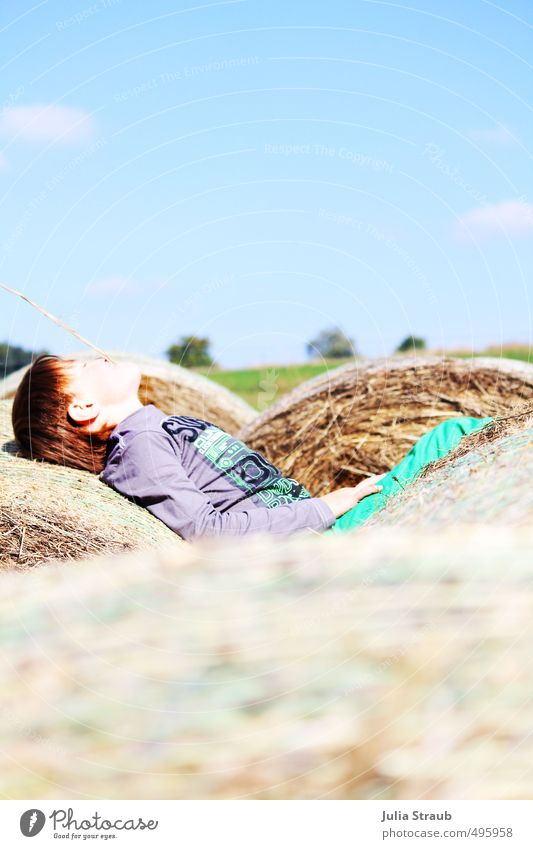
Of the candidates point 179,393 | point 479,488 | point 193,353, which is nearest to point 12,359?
point 193,353

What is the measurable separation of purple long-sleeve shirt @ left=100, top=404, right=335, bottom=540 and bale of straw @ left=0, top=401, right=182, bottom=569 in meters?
0.08

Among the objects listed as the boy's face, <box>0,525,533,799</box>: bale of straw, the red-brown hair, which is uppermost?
the boy's face

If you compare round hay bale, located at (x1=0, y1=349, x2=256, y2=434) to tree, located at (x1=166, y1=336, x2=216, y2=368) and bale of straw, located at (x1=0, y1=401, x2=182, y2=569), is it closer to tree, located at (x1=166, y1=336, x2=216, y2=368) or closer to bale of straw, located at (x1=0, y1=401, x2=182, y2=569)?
bale of straw, located at (x1=0, y1=401, x2=182, y2=569)

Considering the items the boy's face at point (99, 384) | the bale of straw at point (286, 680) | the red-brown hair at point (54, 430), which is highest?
the boy's face at point (99, 384)

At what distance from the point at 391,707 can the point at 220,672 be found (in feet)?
0.99

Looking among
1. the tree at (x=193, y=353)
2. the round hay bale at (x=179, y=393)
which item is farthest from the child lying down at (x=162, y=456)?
the tree at (x=193, y=353)

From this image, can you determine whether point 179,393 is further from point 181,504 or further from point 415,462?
point 181,504

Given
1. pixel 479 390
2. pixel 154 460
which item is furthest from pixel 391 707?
pixel 479 390

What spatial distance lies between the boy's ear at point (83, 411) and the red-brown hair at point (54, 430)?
2 cm

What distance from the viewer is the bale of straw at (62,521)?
2.55 m

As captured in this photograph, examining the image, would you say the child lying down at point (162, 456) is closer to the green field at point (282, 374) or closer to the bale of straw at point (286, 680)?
the bale of straw at point (286, 680)

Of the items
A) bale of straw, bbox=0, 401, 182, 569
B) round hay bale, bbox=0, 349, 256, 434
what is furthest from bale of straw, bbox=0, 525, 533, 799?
round hay bale, bbox=0, 349, 256, 434

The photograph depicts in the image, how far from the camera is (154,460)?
112 inches

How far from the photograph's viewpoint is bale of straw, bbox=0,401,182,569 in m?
2.55
